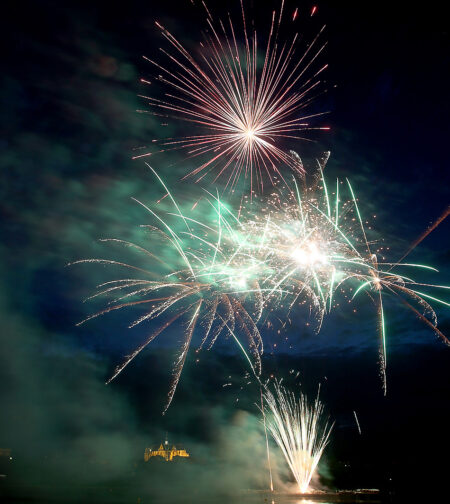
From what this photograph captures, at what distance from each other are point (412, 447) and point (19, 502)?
180 feet

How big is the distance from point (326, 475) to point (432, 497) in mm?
23856

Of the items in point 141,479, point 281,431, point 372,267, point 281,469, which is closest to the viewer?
point 372,267

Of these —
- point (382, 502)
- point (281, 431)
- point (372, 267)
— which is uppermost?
point (372, 267)

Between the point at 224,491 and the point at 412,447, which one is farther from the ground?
the point at 412,447

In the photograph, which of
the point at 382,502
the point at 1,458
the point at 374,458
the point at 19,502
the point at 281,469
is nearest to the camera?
the point at 382,502

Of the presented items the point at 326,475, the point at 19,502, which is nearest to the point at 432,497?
the point at 326,475

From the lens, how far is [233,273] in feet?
34.0

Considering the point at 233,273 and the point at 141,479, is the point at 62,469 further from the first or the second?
the point at 233,273

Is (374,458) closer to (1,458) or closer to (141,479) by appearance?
(141,479)

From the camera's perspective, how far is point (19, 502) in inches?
1661

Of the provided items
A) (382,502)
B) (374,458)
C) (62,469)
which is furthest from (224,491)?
(62,469)

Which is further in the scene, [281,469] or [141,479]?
[141,479]

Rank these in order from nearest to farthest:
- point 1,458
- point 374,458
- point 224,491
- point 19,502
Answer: point 19,502 → point 224,491 → point 374,458 → point 1,458

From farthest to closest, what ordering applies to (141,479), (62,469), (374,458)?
(62,469), (141,479), (374,458)
